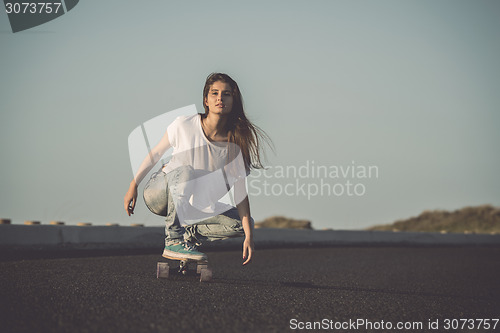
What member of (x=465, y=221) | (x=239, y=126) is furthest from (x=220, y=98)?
(x=465, y=221)

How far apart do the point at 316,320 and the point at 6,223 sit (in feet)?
16.3

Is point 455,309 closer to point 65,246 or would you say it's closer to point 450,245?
point 65,246

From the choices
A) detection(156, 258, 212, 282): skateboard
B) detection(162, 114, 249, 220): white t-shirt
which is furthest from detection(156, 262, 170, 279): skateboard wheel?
detection(162, 114, 249, 220): white t-shirt

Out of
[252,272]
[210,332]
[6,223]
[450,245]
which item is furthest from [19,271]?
[450,245]

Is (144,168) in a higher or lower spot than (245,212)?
higher

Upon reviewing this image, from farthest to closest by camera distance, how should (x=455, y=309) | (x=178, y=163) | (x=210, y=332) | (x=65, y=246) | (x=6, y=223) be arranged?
1. (x=65, y=246)
2. (x=6, y=223)
3. (x=178, y=163)
4. (x=455, y=309)
5. (x=210, y=332)

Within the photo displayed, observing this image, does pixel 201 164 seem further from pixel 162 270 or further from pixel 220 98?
pixel 162 270

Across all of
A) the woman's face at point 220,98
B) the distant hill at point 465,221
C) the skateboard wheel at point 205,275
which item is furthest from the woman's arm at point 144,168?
the distant hill at point 465,221

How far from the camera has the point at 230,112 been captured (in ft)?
16.2

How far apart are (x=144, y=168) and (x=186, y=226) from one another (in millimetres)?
639

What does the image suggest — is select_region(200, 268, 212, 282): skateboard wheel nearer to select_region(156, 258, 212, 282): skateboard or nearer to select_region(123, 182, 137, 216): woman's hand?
select_region(156, 258, 212, 282): skateboard

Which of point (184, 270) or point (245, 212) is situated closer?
point (245, 212)

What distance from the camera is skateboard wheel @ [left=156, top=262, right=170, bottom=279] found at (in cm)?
471

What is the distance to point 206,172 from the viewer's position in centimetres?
476
